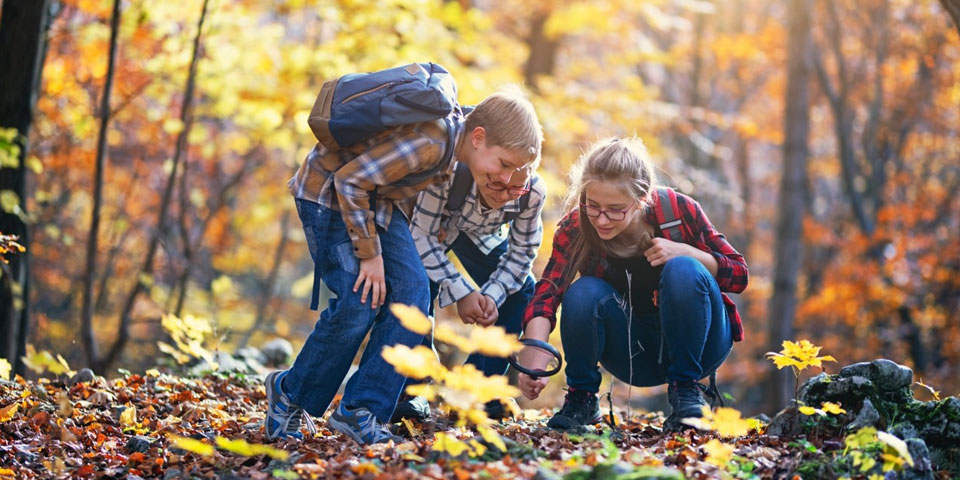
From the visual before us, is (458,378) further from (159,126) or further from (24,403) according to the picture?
(159,126)

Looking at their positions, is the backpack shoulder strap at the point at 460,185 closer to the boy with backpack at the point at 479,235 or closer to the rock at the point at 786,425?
the boy with backpack at the point at 479,235

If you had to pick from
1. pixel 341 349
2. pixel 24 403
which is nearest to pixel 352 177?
pixel 341 349

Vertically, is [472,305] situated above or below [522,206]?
below

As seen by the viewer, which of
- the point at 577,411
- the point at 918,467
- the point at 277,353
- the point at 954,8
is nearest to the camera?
the point at 918,467

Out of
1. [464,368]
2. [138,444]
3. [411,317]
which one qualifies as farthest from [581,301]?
[138,444]

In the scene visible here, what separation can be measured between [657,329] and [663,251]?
0.42 meters

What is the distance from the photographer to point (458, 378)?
2.21m

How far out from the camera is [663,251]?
339 cm

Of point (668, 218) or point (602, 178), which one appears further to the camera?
point (668, 218)

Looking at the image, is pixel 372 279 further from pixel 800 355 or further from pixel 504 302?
pixel 800 355

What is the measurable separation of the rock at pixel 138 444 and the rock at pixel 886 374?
2654 mm

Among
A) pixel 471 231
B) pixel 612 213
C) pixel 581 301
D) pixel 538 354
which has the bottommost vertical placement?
pixel 538 354

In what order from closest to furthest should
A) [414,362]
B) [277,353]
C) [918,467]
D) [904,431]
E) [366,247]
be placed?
[414,362], [918,467], [904,431], [366,247], [277,353]

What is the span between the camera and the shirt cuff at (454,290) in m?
3.50
